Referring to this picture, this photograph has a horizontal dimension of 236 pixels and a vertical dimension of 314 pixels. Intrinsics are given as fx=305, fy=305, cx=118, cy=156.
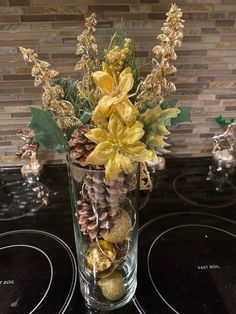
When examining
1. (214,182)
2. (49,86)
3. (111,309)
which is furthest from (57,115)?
(214,182)

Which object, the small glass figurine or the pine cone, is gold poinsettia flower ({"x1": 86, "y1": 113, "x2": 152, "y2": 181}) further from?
the small glass figurine

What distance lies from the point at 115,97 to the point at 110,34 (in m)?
0.48

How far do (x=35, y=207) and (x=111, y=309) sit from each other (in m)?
0.36

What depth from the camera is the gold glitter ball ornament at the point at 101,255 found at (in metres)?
0.54

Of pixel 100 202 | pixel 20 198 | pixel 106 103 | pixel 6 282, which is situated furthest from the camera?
pixel 20 198

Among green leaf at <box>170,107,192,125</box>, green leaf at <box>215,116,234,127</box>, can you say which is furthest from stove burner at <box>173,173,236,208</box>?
green leaf at <box>170,107,192,125</box>

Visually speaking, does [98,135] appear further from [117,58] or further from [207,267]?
[207,267]

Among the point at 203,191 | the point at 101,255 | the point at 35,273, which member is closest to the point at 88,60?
the point at 101,255

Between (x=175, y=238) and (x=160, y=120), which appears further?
(x=175, y=238)

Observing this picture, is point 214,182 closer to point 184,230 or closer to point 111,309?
point 184,230

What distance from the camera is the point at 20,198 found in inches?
33.3

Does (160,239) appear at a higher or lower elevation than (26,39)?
lower

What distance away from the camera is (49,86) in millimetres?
425

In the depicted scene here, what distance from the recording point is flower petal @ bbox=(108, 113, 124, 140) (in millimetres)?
393
